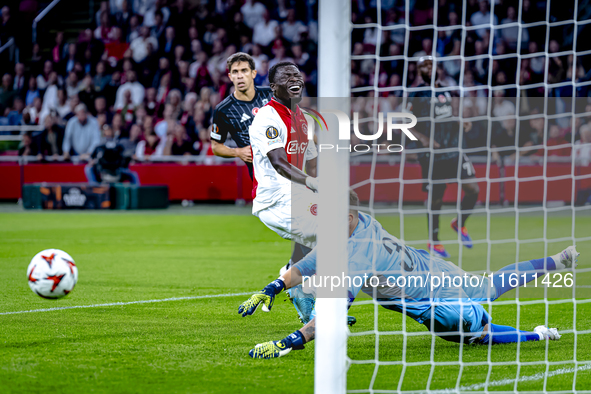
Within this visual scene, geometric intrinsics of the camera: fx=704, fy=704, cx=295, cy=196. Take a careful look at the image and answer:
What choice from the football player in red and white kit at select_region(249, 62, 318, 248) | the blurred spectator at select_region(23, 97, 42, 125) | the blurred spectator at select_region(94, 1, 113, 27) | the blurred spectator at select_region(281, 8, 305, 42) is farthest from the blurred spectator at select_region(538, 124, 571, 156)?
the blurred spectator at select_region(23, 97, 42, 125)

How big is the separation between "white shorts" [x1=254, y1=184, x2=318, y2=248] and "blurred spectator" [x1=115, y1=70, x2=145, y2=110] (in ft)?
39.9

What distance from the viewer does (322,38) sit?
2.79m

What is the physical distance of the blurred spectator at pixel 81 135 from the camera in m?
15.7

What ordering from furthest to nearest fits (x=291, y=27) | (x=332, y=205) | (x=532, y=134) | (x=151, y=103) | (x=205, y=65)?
1. (x=291, y=27)
2. (x=205, y=65)
3. (x=151, y=103)
4. (x=532, y=134)
5. (x=332, y=205)

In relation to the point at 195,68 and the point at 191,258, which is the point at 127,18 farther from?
the point at 191,258

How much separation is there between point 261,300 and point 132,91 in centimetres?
1359

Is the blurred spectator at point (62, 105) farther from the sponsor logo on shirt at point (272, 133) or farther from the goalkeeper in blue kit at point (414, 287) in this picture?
the goalkeeper in blue kit at point (414, 287)

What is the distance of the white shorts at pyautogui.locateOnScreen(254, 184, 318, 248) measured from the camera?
4930 mm

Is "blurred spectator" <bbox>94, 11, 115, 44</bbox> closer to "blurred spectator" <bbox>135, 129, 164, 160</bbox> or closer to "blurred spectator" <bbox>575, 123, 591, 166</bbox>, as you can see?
"blurred spectator" <bbox>135, 129, 164, 160</bbox>

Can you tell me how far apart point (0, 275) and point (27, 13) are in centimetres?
1494

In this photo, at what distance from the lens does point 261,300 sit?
397cm

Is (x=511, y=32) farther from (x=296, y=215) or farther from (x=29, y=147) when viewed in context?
(x=296, y=215)

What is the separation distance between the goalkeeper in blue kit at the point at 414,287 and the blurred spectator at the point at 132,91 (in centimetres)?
1331

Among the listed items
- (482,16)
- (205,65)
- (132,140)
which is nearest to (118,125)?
(132,140)
